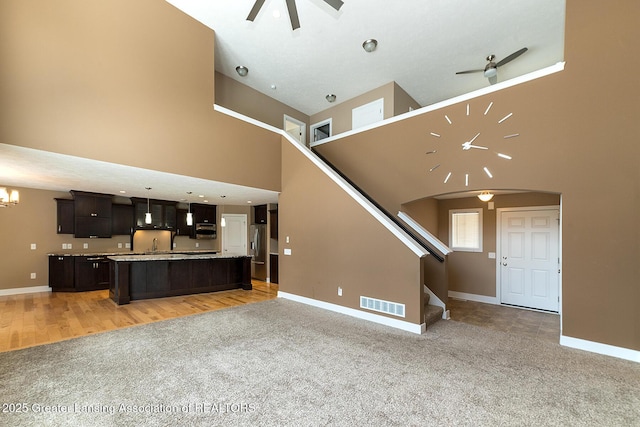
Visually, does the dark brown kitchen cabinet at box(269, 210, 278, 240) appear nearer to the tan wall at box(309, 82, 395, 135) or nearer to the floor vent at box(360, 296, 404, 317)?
the tan wall at box(309, 82, 395, 135)

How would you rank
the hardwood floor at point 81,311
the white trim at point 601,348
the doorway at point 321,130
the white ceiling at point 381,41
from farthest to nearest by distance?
the doorway at point 321,130
the white ceiling at point 381,41
the hardwood floor at point 81,311
the white trim at point 601,348

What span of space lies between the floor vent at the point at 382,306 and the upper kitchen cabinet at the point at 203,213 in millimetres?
6256

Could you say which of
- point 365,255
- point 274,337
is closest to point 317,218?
point 365,255

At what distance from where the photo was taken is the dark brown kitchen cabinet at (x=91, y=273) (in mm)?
6230

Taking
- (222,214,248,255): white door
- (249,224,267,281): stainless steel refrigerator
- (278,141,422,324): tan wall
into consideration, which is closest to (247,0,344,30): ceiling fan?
(278,141,422,324): tan wall

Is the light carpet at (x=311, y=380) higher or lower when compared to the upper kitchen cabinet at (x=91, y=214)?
lower

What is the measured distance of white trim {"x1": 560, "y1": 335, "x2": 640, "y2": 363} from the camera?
3.05 meters

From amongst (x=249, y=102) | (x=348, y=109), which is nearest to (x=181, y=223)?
(x=249, y=102)

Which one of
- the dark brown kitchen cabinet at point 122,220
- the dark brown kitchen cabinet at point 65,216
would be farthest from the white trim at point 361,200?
the dark brown kitchen cabinet at point 65,216

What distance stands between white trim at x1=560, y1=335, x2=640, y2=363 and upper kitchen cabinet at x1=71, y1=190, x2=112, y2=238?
381 inches

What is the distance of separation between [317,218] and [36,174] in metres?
5.01

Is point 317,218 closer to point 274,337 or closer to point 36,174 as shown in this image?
point 274,337

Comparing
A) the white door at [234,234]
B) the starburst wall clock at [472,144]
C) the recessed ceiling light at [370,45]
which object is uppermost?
the recessed ceiling light at [370,45]

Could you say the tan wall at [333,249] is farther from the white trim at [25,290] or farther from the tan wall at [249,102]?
the white trim at [25,290]
